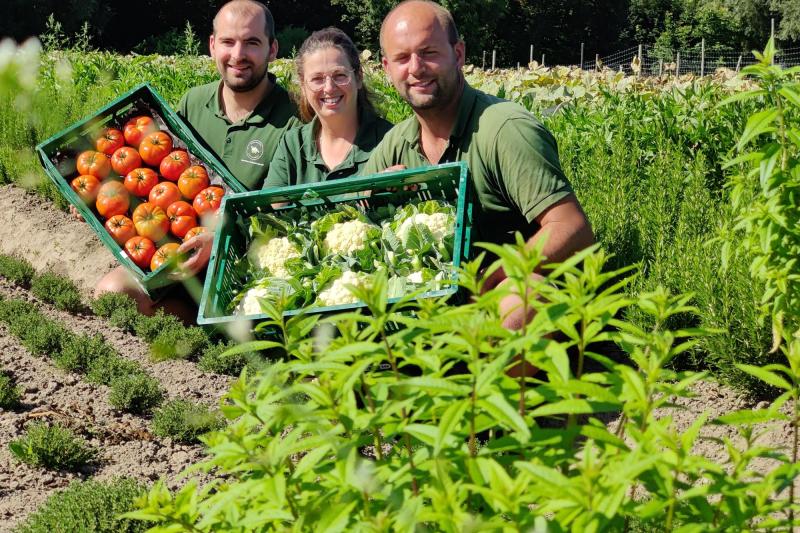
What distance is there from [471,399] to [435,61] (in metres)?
2.83

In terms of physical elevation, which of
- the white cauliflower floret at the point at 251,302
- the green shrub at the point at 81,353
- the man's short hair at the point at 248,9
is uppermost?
the man's short hair at the point at 248,9

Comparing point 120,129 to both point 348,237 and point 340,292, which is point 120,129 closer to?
point 348,237

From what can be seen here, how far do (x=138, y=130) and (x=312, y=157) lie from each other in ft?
4.56

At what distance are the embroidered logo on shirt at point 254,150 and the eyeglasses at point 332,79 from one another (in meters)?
0.70

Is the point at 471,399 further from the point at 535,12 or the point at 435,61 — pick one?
the point at 535,12

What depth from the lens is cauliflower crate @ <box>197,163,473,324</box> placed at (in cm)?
406

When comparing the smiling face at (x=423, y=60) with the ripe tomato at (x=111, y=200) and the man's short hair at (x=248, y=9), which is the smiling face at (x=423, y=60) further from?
the ripe tomato at (x=111, y=200)

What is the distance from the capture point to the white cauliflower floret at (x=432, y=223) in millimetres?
4109

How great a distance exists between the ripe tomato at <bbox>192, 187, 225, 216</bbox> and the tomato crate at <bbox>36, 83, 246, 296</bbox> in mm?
83

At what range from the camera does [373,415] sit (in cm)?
165

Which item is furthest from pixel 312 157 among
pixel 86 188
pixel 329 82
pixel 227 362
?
pixel 86 188

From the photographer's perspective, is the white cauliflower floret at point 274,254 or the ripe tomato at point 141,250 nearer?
the white cauliflower floret at point 274,254

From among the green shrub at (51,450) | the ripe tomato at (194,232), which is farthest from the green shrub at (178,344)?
the green shrub at (51,450)

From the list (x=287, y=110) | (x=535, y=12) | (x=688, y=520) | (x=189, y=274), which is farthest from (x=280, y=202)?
Answer: (x=535, y=12)
